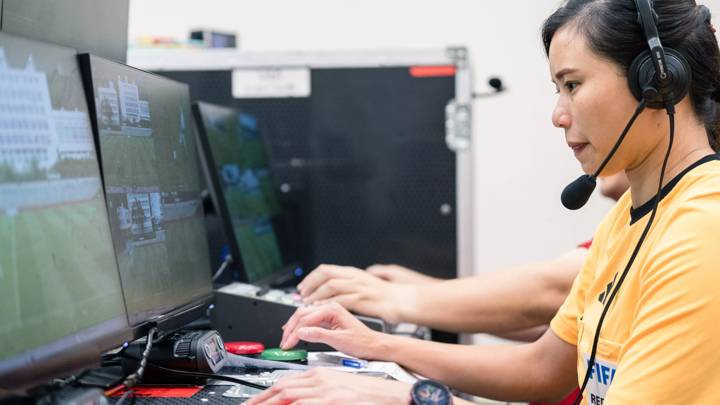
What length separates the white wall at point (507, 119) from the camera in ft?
9.15

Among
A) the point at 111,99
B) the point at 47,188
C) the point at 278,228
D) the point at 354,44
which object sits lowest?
the point at 278,228

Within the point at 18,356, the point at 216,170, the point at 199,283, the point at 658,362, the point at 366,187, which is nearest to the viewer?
the point at 18,356

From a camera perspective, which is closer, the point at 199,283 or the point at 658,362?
the point at 658,362

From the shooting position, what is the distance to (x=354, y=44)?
297 centimetres

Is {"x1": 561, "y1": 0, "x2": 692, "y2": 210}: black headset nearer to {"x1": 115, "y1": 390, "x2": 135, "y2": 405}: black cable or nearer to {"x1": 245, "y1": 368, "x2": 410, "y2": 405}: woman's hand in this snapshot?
{"x1": 245, "y1": 368, "x2": 410, "y2": 405}: woman's hand

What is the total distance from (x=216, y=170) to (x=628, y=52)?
88 centimetres

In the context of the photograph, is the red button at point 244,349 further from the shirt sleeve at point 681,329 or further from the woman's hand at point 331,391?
the shirt sleeve at point 681,329

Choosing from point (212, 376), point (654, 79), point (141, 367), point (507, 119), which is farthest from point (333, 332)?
point (507, 119)

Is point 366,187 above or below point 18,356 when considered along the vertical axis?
above

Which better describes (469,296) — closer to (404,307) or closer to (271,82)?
(404,307)

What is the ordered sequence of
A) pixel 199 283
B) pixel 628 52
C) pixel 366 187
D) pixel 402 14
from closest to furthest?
pixel 628 52 → pixel 199 283 → pixel 366 187 → pixel 402 14

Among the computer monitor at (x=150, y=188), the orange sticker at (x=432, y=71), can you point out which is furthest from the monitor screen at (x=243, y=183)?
the orange sticker at (x=432, y=71)

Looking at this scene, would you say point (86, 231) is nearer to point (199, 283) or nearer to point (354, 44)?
point (199, 283)

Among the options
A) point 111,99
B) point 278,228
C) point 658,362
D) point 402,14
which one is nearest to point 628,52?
point 658,362
